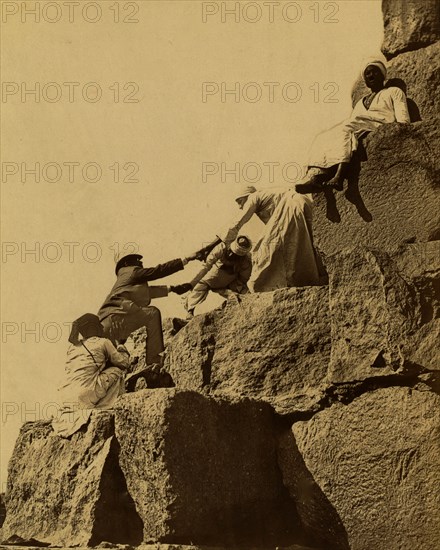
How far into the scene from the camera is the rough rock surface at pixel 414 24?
930 centimetres

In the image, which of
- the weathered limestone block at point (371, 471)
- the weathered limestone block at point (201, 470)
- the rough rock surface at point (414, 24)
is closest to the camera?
the weathered limestone block at point (371, 471)

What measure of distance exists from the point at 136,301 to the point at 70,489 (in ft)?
8.93

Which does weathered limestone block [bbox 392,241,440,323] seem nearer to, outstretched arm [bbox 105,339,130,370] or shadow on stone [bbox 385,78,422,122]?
shadow on stone [bbox 385,78,422,122]

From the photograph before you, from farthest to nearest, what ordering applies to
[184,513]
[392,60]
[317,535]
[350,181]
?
1. [392,60]
2. [350,181]
3. [317,535]
4. [184,513]

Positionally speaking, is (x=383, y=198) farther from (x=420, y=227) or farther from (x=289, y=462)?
(x=289, y=462)

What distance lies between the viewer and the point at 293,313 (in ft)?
29.0

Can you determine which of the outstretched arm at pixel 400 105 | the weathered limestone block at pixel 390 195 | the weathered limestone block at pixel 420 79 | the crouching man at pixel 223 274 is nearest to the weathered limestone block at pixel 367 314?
the weathered limestone block at pixel 390 195

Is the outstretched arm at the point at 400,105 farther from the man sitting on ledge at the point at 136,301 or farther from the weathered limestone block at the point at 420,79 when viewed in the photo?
the man sitting on ledge at the point at 136,301

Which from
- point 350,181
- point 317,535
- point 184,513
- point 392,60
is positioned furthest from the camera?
point 392,60

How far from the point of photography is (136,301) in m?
11.1

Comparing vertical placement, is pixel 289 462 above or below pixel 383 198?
below

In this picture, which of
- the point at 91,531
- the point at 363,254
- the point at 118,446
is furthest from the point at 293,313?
the point at 91,531

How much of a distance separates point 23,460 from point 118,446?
1.26 meters

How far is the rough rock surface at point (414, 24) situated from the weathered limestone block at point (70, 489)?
381 cm
